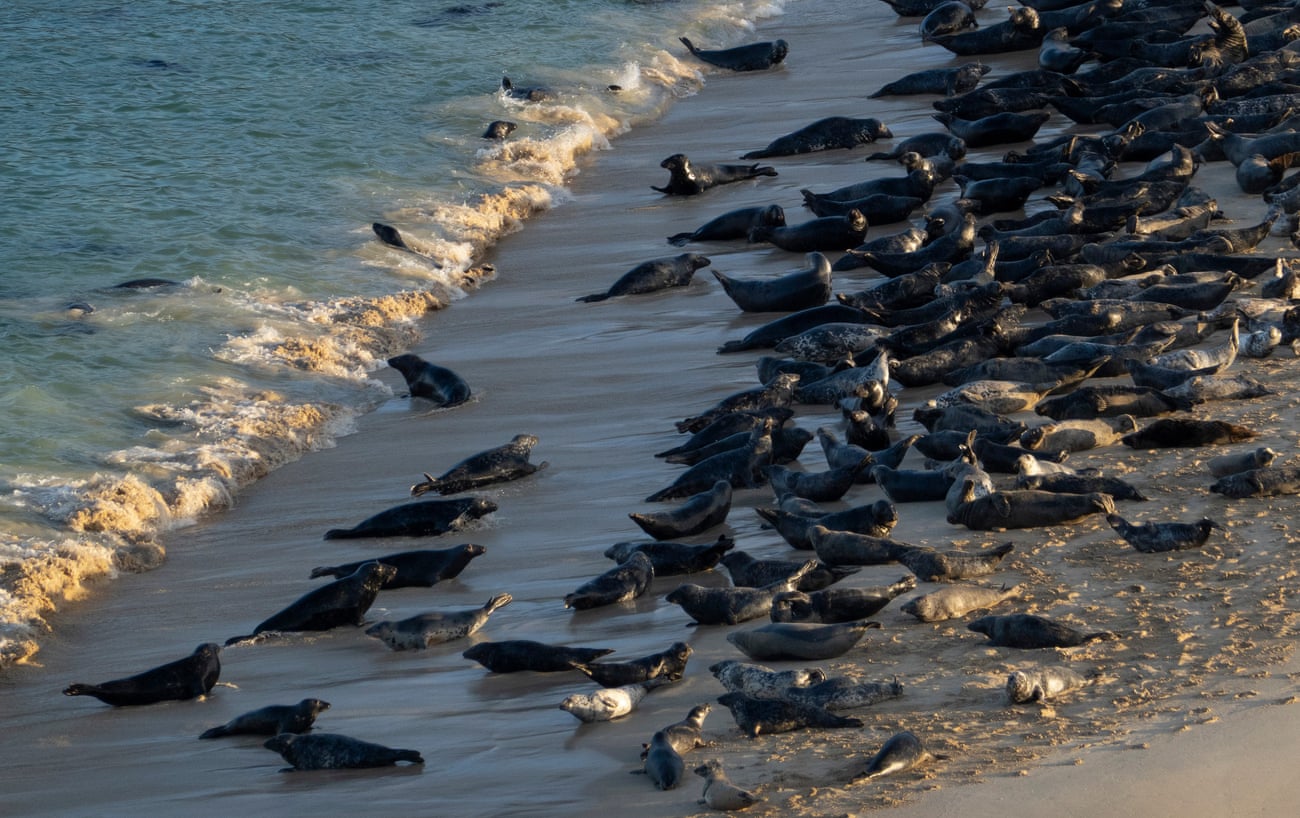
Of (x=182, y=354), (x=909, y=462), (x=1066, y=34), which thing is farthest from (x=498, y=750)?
(x=1066, y=34)

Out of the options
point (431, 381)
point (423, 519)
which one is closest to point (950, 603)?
point (423, 519)

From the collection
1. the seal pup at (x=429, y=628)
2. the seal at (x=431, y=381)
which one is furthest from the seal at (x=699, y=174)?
the seal pup at (x=429, y=628)

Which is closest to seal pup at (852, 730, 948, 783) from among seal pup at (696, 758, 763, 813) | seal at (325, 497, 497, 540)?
seal pup at (696, 758, 763, 813)

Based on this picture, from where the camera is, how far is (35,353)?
8.42 m

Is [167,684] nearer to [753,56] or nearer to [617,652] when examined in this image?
[617,652]

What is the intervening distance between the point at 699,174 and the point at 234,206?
3.37 m

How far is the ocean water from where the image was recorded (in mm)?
7191

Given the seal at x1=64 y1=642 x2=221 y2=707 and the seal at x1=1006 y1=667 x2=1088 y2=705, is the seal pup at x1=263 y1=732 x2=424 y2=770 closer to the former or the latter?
the seal at x1=64 y1=642 x2=221 y2=707

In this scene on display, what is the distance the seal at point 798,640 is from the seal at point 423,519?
1.87 m

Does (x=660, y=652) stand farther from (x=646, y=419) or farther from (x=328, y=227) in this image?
(x=328, y=227)

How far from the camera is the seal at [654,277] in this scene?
30.2 ft

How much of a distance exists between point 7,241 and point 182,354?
272 cm

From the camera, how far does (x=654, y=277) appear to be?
30.2ft

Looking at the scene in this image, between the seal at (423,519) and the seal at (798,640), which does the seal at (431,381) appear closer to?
the seal at (423,519)
